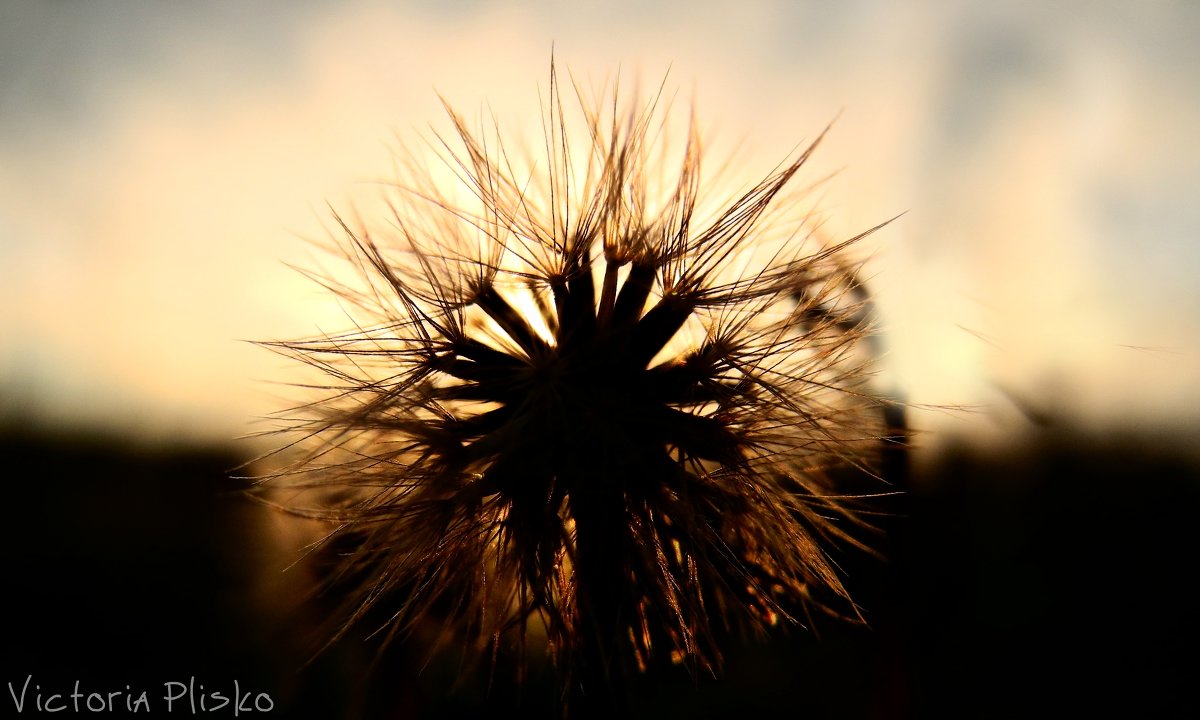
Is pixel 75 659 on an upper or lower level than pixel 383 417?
lower

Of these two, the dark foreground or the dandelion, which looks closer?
the dandelion

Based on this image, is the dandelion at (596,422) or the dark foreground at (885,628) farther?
the dark foreground at (885,628)

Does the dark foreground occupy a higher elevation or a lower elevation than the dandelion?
lower

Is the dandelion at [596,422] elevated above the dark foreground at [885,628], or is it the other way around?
the dandelion at [596,422]

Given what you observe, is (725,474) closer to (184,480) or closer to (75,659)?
(75,659)

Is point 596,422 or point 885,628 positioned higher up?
point 596,422

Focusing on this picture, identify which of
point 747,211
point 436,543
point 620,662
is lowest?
point 620,662

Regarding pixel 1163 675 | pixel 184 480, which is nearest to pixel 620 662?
pixel 1163 675

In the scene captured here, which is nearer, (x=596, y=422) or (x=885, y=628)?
(x=596, y=422)
